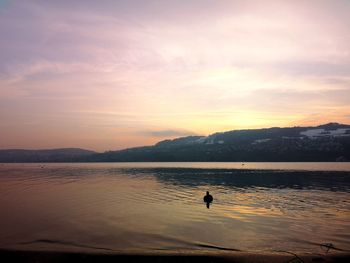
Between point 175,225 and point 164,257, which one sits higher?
point 164,257

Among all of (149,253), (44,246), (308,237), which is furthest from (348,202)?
(44,246)

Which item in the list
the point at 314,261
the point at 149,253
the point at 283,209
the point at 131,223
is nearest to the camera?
the point at 314,261

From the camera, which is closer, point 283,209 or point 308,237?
point 308,237

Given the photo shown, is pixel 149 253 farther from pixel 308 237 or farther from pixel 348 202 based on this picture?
pixel 348 202

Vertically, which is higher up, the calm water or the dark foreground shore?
the dark foreground shore

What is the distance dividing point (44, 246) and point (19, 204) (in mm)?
34079

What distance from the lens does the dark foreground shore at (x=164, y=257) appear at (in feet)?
92.5

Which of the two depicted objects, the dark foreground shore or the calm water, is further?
the calm water

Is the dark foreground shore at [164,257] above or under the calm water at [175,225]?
above

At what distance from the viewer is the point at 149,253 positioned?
1216 inches

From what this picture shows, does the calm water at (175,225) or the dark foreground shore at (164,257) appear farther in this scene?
the calm water at (175,225)

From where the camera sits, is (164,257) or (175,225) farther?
(175,225)

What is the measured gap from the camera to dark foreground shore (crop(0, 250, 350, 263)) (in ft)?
92.5

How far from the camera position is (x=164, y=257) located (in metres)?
29.0
